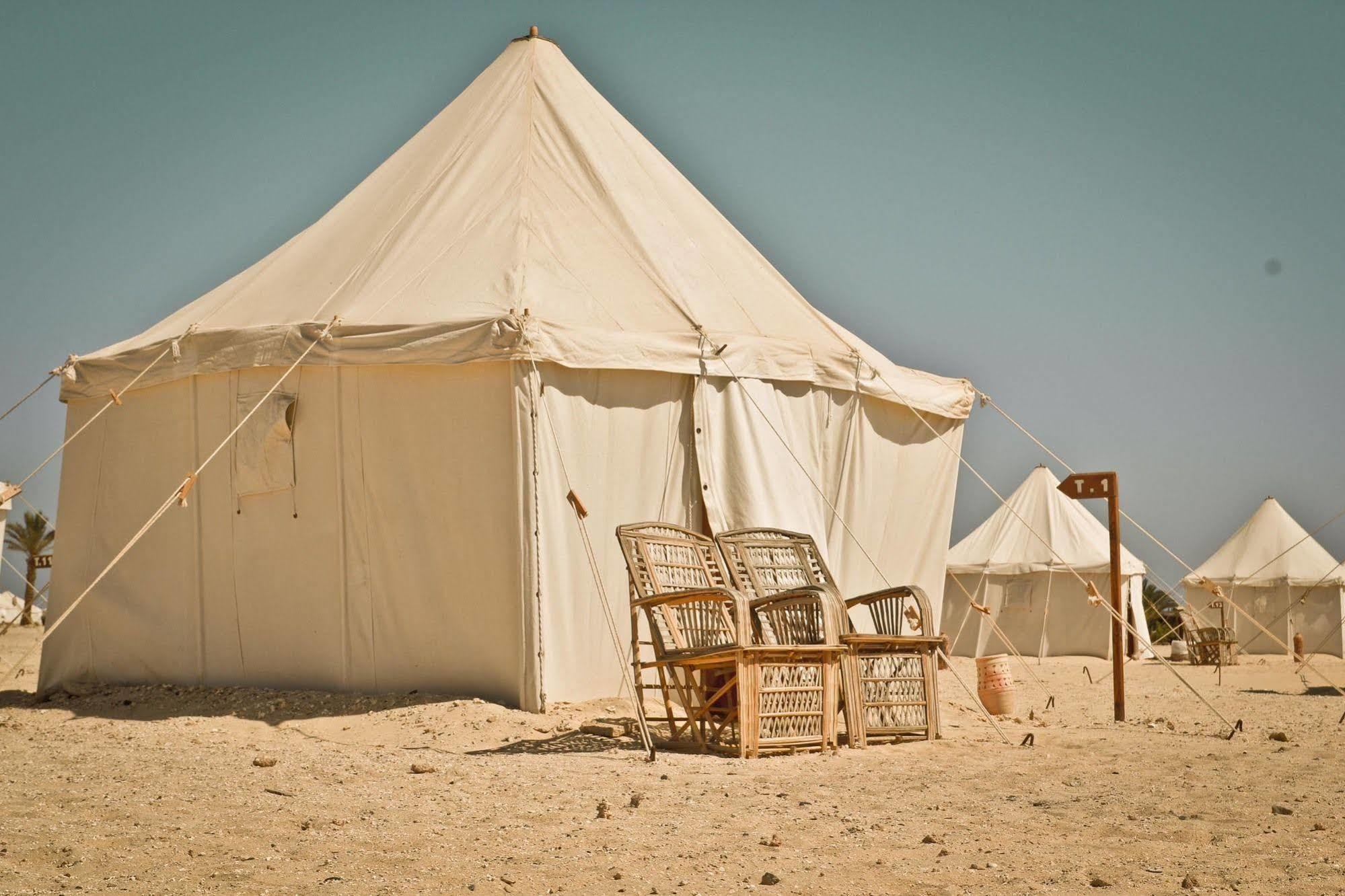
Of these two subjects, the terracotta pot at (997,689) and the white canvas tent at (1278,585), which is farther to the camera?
the white canvas tent at (1278,585)

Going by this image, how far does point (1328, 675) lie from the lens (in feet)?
46.2

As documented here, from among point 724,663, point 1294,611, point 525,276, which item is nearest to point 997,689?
point 724,663

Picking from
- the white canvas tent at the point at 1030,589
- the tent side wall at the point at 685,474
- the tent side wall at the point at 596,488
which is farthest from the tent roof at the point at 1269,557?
the tent side wall at the point at 596,488

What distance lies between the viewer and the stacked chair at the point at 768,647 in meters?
5.12

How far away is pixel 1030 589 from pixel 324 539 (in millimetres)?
12148

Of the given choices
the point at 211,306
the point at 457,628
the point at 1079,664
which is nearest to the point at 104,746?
the point at 457,628

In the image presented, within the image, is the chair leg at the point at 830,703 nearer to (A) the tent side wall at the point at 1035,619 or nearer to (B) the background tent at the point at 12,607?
(A) the tent side wall at the point at 1035,619

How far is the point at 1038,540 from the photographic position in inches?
706

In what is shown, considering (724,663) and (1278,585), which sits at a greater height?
(724,663)

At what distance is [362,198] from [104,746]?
4461mm

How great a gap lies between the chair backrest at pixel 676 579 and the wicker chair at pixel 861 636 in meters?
0.18

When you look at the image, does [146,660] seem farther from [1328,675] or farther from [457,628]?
[1328,675]

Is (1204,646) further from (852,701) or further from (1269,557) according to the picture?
(852,701)

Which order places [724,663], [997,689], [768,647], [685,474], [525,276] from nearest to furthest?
[768,647] < [724,663] < [525,276] < [685,474] < [997,689]
